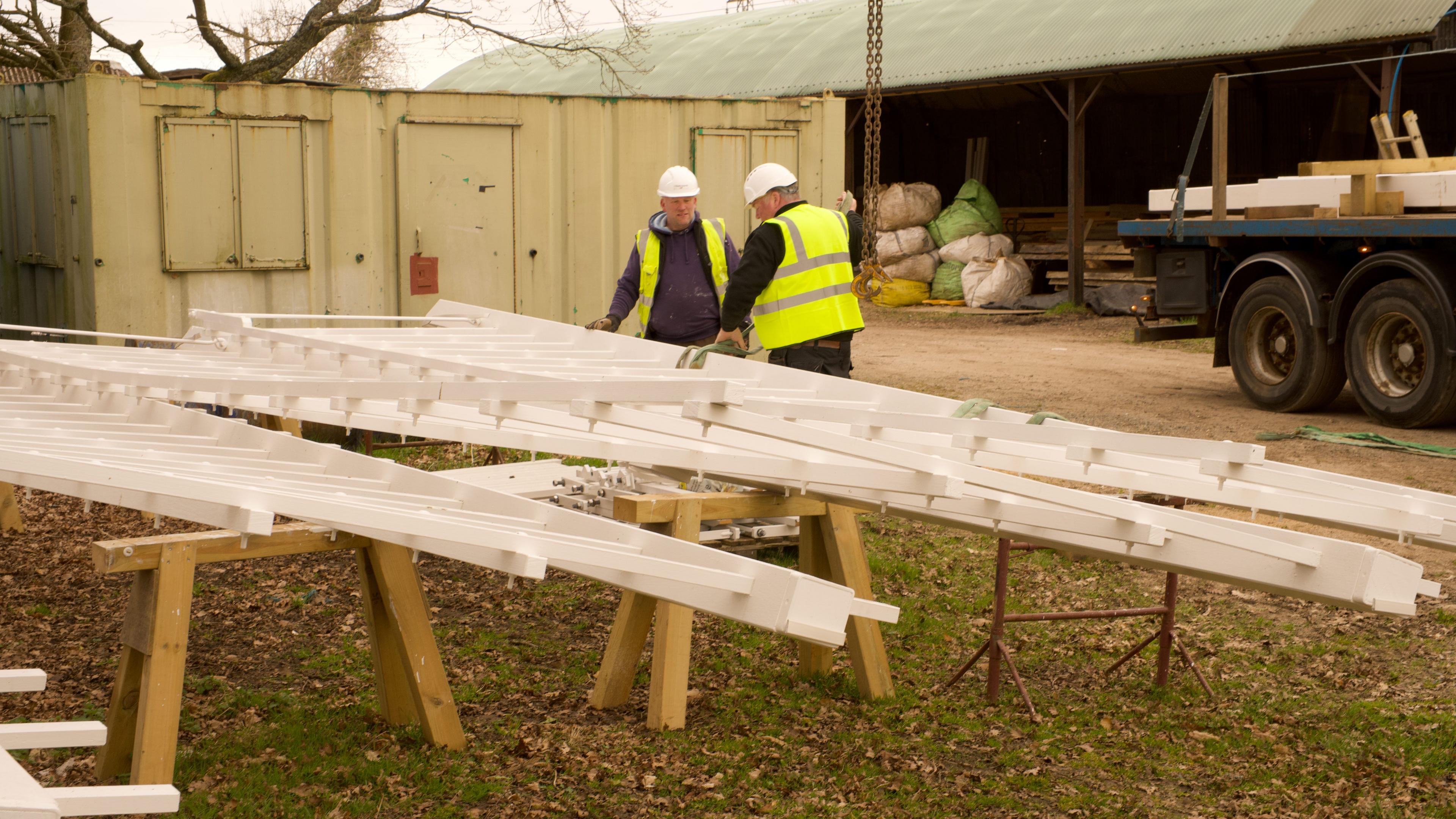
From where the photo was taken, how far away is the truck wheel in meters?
10.9

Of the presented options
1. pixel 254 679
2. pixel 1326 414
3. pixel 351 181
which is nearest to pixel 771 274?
pixel 254 679

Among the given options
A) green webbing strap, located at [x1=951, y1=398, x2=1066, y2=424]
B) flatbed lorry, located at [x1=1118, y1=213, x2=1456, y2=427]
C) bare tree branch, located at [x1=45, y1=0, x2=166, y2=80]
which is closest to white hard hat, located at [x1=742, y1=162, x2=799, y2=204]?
green webbing strap, located at [x1=951, y1=398, x2=1066, y2=424]

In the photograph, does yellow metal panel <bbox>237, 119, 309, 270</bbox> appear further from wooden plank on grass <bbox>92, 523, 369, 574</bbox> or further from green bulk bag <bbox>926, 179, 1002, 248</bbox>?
green bulk bag <bbox>926, 179, 1002, 248</bbox>

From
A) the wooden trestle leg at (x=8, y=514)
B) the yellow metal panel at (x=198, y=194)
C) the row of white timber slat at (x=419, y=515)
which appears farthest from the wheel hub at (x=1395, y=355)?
the wooden trestle leg at (x=8, y=514)

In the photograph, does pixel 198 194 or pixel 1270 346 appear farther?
pixel 1270 346

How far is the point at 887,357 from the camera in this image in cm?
1591

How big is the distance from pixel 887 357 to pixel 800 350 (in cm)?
887

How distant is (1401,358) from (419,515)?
9421 mm

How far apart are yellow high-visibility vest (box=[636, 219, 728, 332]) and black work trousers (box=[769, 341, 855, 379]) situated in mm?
721

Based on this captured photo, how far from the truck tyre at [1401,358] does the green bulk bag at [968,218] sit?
474 inches

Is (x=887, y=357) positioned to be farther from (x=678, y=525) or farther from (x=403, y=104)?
(x=678, y=525)

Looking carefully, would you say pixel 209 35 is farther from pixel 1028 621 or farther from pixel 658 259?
pixel 1028 621

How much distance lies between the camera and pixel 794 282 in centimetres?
706

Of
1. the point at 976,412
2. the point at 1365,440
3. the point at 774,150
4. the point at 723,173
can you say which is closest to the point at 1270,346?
the point at 1365,440
